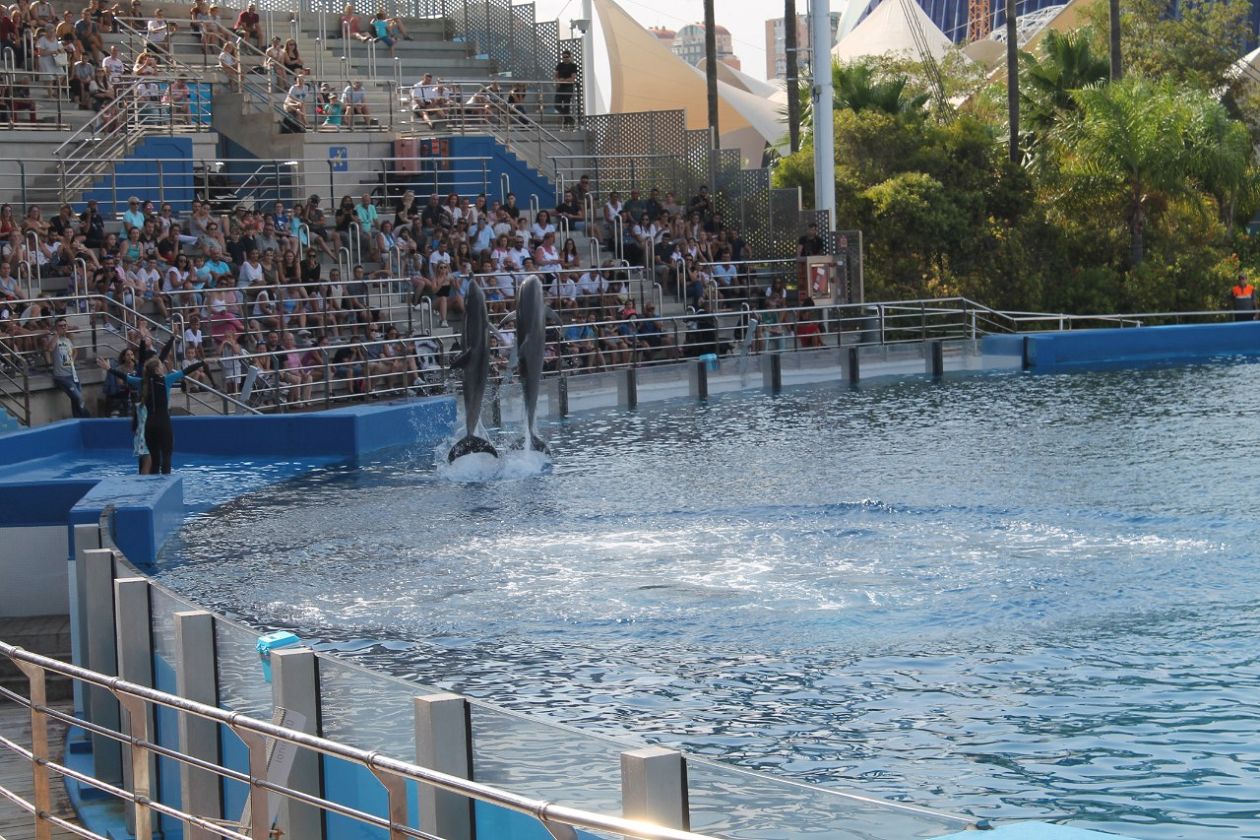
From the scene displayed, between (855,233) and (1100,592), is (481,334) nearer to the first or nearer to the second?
(1100,592)

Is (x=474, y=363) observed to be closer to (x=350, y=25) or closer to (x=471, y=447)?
(x=471, y=447)

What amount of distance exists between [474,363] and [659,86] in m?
50.6

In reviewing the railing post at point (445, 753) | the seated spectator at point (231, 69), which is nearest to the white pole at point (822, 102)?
the seated spectator at point (231, 69)

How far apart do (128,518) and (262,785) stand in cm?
848

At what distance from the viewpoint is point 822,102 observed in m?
28.9

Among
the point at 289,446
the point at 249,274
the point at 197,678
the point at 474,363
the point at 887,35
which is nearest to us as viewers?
the point at 197,678

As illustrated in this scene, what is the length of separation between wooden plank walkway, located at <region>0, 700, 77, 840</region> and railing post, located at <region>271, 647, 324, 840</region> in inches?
79.8

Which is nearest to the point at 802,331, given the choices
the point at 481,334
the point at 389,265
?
the point at 389,265

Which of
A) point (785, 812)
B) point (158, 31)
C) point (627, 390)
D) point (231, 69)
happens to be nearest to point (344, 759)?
point (785, 812)

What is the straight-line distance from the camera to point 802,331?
27359mm

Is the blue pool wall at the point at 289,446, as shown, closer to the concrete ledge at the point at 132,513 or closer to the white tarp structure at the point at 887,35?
the concrete ledge at the point at 132,513

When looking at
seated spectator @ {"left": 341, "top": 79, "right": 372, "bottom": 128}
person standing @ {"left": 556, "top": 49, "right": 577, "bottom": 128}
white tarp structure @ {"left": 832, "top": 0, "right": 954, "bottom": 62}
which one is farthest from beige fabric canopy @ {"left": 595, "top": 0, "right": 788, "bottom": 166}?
seated spectator @ {"left": 341, "top": 79, "right": 372, "bottom": 128}

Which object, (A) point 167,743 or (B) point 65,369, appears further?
(B) point 65,369

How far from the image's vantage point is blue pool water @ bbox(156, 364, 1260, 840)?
320 inches
